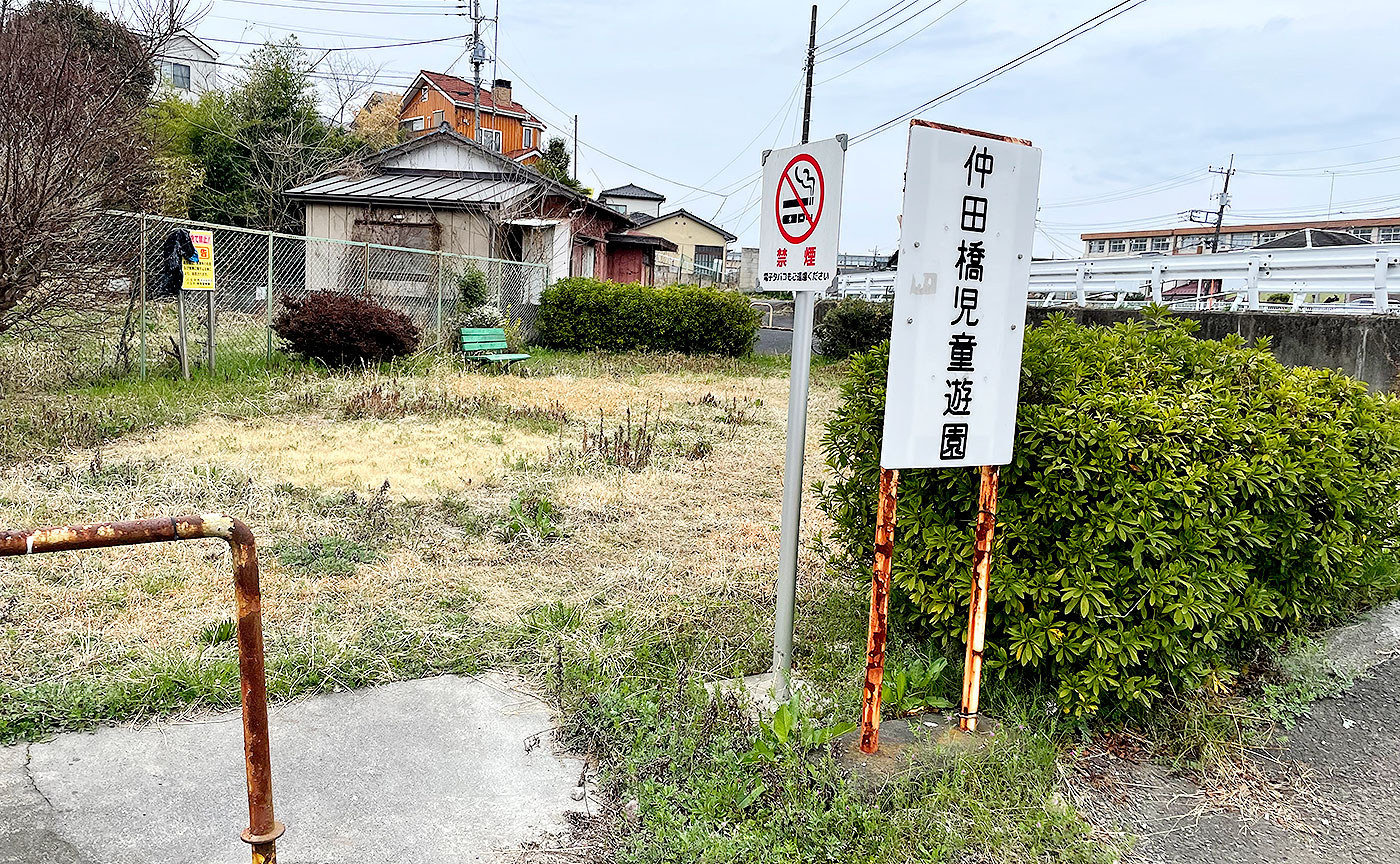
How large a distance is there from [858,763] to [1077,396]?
4.39ft

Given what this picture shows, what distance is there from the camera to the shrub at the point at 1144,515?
2.76 meters

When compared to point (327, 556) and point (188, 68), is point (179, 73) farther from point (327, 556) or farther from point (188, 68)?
point (327, 556)

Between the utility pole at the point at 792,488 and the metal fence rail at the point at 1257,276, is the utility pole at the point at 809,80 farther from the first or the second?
the utility pole at the point at 792,488

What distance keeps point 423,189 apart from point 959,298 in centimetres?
1711

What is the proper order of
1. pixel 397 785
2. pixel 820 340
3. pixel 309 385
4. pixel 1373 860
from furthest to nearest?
pixel 820 340
pixel 309 385
pixel 397 785
pixel 1373 860

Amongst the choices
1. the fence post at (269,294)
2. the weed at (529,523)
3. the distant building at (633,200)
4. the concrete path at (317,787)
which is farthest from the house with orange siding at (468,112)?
the concrete path at (317,787)

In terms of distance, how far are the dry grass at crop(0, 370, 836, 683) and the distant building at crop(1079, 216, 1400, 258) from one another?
36859mm

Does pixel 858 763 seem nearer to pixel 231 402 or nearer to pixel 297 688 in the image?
pixel 297 688

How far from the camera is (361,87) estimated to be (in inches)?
1089

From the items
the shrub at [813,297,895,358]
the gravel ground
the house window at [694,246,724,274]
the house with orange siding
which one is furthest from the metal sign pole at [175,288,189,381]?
the house window at [694,246,724,274]

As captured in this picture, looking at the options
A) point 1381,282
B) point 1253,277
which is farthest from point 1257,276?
point 1381,282

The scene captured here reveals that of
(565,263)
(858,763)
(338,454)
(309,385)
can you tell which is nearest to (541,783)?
(858,763)

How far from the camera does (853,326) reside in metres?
16.3

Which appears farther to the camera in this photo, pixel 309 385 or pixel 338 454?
pixel 309 385
